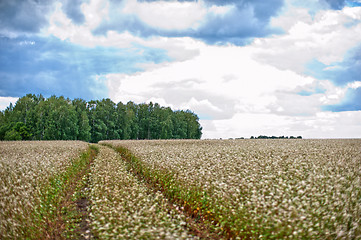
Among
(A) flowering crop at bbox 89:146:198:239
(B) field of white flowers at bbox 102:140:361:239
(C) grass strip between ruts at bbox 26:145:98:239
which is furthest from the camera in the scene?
(C) grass strip between ruts at bbox 26:145:98:239

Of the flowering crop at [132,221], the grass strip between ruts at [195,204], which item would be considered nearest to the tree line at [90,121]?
the grass strip between ruts at [195,204]

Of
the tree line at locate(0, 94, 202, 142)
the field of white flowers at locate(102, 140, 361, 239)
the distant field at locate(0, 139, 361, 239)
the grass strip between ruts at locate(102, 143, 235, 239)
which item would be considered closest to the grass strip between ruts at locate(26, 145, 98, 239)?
the distant field at locate(0, 139, 361, 239)

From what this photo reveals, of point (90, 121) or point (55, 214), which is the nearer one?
point (55, 214)

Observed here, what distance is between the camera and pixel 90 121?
78.5m

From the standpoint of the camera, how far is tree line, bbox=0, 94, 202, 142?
67625 mm

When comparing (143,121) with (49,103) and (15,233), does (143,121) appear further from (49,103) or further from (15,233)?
(15,233)

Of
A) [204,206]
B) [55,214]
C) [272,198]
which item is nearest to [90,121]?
[55,214]

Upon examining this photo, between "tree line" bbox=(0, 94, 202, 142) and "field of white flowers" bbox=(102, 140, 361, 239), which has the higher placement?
"tree line" bbox=(0, 94, 202, 142)

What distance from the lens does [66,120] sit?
224 ft

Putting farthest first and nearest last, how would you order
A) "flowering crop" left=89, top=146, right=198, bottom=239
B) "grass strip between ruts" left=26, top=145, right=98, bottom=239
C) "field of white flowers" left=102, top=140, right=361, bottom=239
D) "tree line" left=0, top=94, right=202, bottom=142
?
1. "tree line" left=0, top=94, right=202, bottom=142
2. "grass strip between ruts" left=26, top=145, right=98, bottom=239
3. "field of white flowers" left=102, top=140, right=361, bottom=239
4. "flowering crop" left=89, top=146, right=198, bottom=239

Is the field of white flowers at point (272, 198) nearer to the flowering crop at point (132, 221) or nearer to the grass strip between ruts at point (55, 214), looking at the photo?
the flowering crop at point (132, 221)

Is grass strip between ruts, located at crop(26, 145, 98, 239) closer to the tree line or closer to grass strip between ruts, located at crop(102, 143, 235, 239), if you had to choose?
grass strip between ruts, located at crop(102, 143, 235, 239)

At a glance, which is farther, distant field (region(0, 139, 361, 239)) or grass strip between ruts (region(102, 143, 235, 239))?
grass strip between ruts (region(102, 143, 235, 239))

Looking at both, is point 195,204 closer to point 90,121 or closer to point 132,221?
point 132,221
